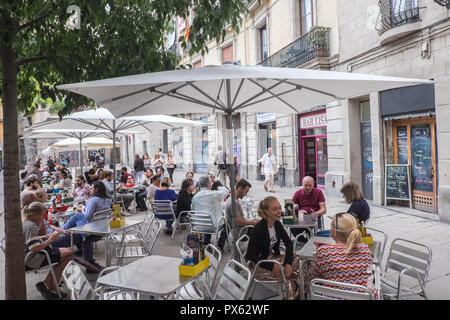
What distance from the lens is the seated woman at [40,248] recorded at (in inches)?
172

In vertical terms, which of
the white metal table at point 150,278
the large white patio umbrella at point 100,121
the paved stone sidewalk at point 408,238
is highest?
the large white patio umbrella at point 100,121

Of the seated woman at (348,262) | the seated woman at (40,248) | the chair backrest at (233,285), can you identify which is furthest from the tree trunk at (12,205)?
the seated woman at (348,262)

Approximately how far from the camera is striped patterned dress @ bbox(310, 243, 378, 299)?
3.07 metres

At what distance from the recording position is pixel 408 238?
22.1ft

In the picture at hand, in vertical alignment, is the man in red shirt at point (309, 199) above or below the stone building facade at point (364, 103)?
below

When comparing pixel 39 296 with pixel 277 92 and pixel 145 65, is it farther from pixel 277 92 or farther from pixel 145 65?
pixel 277 92

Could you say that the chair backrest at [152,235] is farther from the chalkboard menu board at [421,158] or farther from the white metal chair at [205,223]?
the chalkboard menu board at [421,158]

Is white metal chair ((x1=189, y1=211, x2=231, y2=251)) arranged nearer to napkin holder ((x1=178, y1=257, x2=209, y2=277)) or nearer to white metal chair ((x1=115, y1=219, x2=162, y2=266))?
white metal chair ((x1=115, y1=219, x2=162, y2=266))

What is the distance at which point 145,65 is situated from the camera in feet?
16.1

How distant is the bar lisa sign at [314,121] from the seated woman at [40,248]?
1008cm

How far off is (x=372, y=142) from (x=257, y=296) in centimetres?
758

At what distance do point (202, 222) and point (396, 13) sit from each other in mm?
6998

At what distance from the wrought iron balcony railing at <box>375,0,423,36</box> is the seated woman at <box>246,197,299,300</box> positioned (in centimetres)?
695
